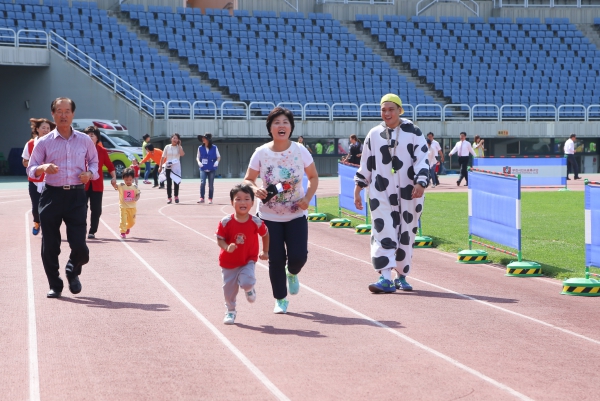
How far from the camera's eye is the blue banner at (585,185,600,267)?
1028cm

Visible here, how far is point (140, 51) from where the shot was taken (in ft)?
140

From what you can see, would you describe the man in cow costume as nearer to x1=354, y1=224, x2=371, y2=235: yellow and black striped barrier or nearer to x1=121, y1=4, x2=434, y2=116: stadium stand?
x1=354, y1=224, x2=371, y2=235: yellow and black striped barrier

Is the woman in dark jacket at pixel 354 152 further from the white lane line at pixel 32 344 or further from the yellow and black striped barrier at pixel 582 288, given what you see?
the yellow and black striped barrier at pixel 582 288

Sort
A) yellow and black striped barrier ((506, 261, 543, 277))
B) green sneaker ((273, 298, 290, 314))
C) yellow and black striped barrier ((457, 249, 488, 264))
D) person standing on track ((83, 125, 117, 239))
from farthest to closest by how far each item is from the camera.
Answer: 1. person standing on track ((83, 125, 117, 239))
2. yellow and black striped barrier ((457, 249, 488, 264))
3. yellow and black striped barrier ((506, 261, 543, 277))
4. green sneaker ((273, 298, 290, 314))

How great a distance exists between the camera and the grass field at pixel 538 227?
13.2 meters

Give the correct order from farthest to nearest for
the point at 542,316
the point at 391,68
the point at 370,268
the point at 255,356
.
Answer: the point at 391,68 → the point at 370,268 → the point at 542,316 → the point at 255,356

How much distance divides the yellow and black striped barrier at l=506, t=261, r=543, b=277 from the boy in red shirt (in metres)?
4.62

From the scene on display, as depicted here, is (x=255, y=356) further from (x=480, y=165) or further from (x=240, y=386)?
(x=480, y=165)

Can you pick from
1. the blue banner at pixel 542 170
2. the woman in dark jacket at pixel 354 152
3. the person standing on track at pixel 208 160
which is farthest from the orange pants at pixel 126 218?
the blue banner at pixel 542 170

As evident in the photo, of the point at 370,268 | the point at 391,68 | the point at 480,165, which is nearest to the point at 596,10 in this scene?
the point at 391,68

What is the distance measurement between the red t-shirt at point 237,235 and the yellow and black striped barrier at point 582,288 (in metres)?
3.85

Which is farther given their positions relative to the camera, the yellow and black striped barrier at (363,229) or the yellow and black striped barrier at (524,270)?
the yellow and black striped barrier at (363,229)

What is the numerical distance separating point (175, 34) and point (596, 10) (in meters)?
25.3

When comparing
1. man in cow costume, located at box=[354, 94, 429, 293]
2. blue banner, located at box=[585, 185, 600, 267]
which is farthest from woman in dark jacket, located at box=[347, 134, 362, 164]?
man in cow costume, located at box=[354, 94, 429, 293]
